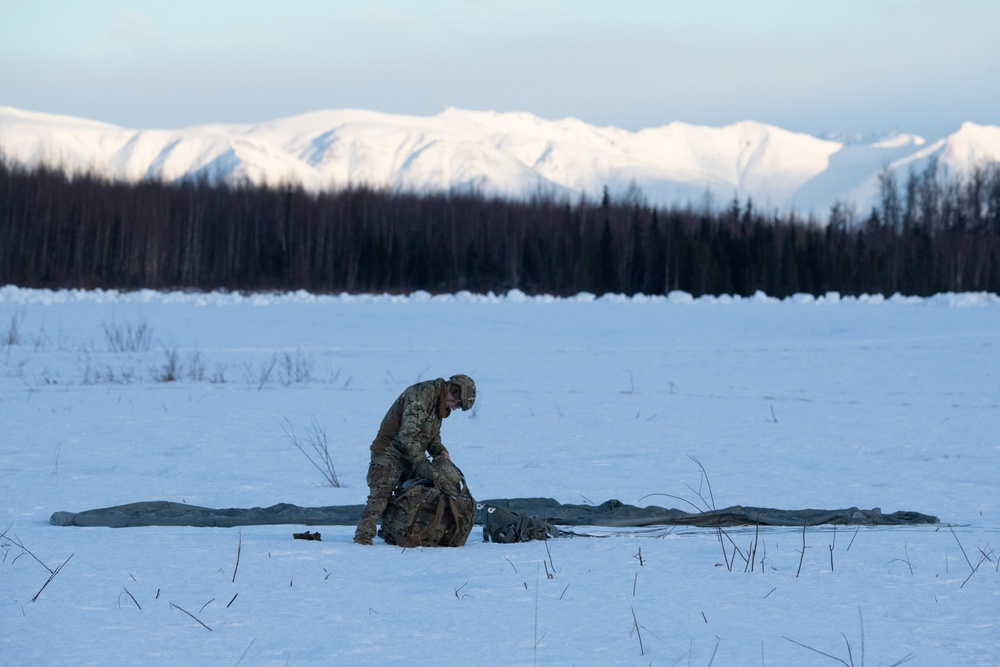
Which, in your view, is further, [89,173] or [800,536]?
[89,173]

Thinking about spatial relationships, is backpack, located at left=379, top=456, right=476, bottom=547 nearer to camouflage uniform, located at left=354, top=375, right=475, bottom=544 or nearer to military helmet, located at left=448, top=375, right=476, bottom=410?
camouflage uniform, located at left=354, top=375, right=475, bottom=544

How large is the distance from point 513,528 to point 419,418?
109cm

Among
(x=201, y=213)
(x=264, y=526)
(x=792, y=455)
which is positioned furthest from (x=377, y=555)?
(x=201, y=213)

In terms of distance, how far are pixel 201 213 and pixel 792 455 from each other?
48.7 metres

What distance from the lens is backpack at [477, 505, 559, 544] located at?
295 inches

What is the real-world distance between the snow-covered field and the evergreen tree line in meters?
27.6

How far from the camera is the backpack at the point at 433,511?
711 cm

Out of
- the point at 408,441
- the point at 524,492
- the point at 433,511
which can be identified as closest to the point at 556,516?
the point at 433,511

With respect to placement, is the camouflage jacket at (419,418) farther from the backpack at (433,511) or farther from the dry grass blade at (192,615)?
the dry grass blade at (192,615)

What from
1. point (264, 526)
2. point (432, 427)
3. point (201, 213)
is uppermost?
point (201, 213)

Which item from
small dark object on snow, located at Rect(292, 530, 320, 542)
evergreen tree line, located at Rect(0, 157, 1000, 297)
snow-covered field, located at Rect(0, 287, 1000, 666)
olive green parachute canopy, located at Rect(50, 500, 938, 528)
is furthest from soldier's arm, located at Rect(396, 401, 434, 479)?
evergreen tree line, located at Rect(0, 157, 1000, 297)

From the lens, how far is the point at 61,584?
5.92 metres

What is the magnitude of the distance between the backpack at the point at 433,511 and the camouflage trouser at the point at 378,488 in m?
0.08

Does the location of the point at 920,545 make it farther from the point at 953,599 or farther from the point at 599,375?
the point at 599,375
